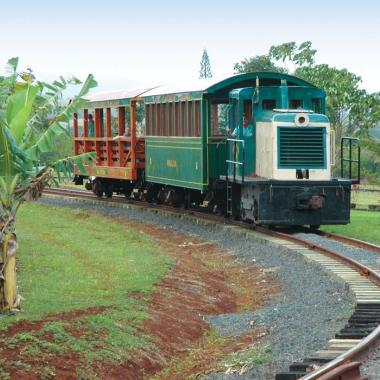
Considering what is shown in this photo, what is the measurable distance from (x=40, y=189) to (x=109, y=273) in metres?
3.70

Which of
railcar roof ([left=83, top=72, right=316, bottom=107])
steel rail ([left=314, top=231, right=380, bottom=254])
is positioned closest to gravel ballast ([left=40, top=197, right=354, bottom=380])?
steel rail ([left=314, top=231, right=380, bottom=254])

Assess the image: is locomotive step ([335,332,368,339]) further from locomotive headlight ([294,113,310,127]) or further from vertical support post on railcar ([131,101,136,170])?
vertical support post on railcar ([131,101,136,170])

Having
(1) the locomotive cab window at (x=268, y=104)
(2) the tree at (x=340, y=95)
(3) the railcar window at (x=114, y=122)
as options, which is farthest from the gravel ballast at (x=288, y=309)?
(2) the tree at (x=340, y=95)

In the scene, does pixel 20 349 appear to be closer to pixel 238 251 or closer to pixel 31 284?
pixel 31 284

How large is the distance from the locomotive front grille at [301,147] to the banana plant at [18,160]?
7.83m

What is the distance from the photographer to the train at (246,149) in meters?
20.3

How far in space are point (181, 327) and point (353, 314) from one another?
2429mm

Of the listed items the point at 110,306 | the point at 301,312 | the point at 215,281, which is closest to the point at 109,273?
the point at 215,281

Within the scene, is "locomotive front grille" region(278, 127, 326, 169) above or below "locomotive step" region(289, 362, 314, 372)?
above

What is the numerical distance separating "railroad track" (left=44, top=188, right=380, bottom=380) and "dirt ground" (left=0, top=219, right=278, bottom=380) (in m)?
1.19

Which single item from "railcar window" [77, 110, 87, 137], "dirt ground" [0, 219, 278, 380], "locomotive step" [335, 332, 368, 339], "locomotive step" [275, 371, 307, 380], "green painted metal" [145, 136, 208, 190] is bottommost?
"dirt ground" [0, 219, 278, 380]

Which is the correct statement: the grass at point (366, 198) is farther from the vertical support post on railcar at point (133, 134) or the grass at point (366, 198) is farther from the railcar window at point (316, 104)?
the railcar window at point (316, 104)

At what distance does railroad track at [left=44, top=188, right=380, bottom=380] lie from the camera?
858cm

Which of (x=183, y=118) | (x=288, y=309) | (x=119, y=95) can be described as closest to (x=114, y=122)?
(x=119, y=95)
